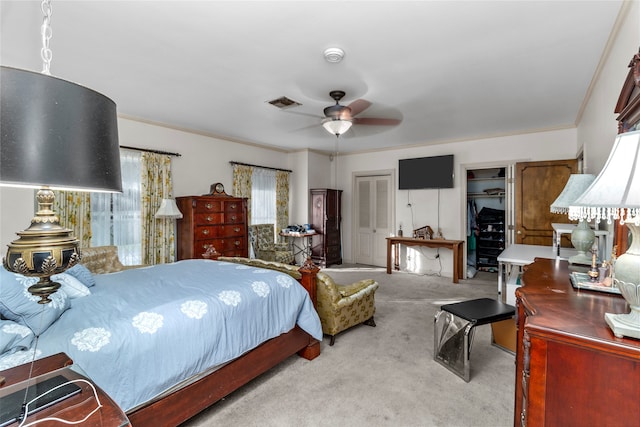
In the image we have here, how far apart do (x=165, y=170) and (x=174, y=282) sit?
9.32 feet

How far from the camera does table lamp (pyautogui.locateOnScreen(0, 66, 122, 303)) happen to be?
596mm

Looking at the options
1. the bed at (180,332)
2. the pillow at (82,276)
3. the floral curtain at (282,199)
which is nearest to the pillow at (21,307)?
the bed at (180,332)

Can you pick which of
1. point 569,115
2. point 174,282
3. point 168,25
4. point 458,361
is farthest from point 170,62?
point 569,115

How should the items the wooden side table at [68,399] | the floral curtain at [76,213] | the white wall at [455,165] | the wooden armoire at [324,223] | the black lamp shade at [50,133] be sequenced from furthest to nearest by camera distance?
the wooden armoire at [324,223], the white wall at [455,165], the floral curtain at [76,213], the wooden side table at [68,399], the black lamp shade at [50,133]

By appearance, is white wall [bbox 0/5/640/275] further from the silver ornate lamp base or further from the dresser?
the silver ornate lamp base

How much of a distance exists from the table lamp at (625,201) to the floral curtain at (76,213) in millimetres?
4717

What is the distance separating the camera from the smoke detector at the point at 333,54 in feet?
7.75

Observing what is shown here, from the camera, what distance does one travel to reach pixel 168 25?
2092 millimetres

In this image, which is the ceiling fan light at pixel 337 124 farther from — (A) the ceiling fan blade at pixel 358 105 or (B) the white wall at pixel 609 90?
(B) the white wall at pixel 609 90

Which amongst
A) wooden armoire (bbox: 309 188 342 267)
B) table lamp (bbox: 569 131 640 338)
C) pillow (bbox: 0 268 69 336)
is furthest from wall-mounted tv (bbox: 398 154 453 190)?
pillow (bbox: 0 268 69 336)

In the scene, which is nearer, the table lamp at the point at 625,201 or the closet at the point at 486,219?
the table lamp at the point at 625,201

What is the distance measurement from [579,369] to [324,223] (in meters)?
5.55

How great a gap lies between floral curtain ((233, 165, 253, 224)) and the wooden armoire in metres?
1.45

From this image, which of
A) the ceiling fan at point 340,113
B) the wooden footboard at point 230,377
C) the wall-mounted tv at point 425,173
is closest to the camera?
the wooden footboard at point 230,377
